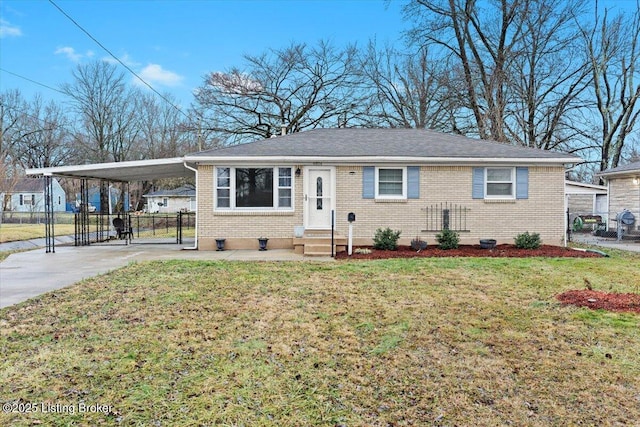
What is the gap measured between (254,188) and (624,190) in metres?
15.2

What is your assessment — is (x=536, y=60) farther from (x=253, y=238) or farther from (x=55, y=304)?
(x=55, y=304)

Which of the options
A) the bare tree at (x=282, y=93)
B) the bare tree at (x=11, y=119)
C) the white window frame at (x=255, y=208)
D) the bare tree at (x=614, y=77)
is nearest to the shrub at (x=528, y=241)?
the white window frame at (x=255, y=208)

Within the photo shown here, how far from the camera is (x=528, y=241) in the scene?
37.2 feet

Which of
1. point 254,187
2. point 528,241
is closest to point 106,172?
point 254,187

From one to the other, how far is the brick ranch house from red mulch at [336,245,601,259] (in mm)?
932

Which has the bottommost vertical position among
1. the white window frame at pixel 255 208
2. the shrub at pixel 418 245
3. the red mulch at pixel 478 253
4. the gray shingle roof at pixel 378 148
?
the red mulch at pixel 478 253

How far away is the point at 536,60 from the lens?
2467 cm

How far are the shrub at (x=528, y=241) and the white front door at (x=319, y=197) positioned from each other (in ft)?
18.1

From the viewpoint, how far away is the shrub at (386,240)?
442 inches

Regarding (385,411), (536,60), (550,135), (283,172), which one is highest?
(536,60)

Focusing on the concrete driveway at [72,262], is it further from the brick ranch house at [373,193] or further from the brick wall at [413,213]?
the brick ranch house at [373,193]

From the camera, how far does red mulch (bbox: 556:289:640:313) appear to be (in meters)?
5.28

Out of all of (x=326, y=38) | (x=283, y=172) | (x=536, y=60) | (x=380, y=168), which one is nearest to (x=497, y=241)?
(x=380, y=168)

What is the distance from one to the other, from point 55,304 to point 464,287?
626 cm
